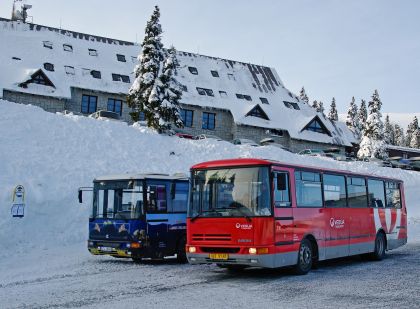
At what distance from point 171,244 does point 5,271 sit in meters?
4.56

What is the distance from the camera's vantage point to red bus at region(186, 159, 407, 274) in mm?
11633

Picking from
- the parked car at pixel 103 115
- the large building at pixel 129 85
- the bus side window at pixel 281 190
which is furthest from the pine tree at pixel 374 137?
the bus side window at pixel 281 190

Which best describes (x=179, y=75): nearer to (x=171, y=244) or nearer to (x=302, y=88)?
(x=171, y=244)

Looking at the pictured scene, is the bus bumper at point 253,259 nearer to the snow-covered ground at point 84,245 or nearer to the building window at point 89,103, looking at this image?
the snow-covered ground at point 84,245

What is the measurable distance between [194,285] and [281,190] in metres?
2.92

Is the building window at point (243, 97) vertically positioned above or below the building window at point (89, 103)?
above

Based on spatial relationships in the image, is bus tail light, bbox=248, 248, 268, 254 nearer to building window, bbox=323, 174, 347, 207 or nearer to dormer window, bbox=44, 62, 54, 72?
building window, bbox=323, 174, 347, 207

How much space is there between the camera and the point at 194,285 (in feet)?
36.3

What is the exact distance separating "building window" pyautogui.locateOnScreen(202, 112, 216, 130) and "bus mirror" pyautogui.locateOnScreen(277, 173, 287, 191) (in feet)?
125

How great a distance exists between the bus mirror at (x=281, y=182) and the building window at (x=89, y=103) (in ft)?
116

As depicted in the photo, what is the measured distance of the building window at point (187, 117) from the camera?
49.1m

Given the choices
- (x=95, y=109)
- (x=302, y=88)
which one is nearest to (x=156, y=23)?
(x=95, y=109)

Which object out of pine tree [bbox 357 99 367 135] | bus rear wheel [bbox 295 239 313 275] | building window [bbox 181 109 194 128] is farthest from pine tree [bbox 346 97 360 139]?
bus rear wheel [bbox 295 239 313 275]

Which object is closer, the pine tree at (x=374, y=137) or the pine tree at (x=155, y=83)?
the pine tree at (x=155, y=83)
